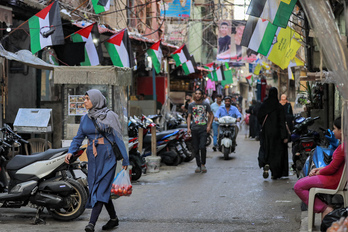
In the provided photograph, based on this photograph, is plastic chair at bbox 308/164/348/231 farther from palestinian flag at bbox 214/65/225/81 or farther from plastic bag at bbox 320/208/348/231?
palestinian flag at bbox 214/65/225/81

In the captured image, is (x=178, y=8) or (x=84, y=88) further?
(x=178, y=8)

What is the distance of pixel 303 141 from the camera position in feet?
33.4

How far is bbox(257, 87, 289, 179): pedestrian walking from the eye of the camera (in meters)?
11.2

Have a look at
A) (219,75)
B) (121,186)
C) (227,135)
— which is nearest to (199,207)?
(121,186)

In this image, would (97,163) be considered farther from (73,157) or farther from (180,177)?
(180,177)

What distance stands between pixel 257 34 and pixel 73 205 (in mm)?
5207

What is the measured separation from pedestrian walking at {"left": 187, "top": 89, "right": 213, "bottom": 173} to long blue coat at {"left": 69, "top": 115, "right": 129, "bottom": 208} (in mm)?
5782

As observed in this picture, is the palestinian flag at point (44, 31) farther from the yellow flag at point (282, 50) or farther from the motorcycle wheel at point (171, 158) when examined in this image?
the motorcycle wheel at point (171, 158)

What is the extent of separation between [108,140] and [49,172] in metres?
1.11

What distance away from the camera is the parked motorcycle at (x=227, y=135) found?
50.6 feet

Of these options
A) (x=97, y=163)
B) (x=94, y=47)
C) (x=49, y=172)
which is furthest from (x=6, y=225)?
(x=94, y=47)

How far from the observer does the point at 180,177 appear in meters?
11.8

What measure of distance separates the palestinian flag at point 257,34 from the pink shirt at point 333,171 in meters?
4.94

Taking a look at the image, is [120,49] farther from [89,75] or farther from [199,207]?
[199,207]
